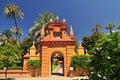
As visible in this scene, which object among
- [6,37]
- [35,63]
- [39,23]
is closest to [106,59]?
[35,63]

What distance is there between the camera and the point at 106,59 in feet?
33.7

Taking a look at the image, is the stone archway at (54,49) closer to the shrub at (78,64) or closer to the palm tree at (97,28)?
the shrub at (78,64)

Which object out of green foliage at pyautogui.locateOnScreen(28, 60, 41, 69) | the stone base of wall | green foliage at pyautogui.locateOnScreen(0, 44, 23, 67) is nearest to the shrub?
green foliage at pyautogui.locateOnScreen(28, 60, 41, 69)

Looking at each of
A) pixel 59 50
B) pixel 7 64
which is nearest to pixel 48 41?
pixel 59 50

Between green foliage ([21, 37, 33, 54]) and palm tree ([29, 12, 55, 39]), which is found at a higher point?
palm tree ([29, 12, 55, 39])

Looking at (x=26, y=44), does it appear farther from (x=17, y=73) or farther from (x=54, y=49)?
(x=54, y=49)

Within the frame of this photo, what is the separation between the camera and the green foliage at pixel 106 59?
1004 cm

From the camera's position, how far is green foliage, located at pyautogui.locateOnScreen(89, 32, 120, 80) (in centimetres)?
1004

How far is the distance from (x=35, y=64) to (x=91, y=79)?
84.7 feet

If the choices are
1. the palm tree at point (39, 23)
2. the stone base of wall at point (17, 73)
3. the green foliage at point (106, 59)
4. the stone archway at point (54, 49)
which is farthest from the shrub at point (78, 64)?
the green foliage at point (106, 59)

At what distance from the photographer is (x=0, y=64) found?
27000 millimetres

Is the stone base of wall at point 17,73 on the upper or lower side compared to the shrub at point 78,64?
lower

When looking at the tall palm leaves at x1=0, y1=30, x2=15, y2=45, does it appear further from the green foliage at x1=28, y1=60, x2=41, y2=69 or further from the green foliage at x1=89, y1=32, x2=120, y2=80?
the green foliage at x1=89, y1=32, x2=120, y2=80

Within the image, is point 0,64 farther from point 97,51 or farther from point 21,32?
point 21,32
